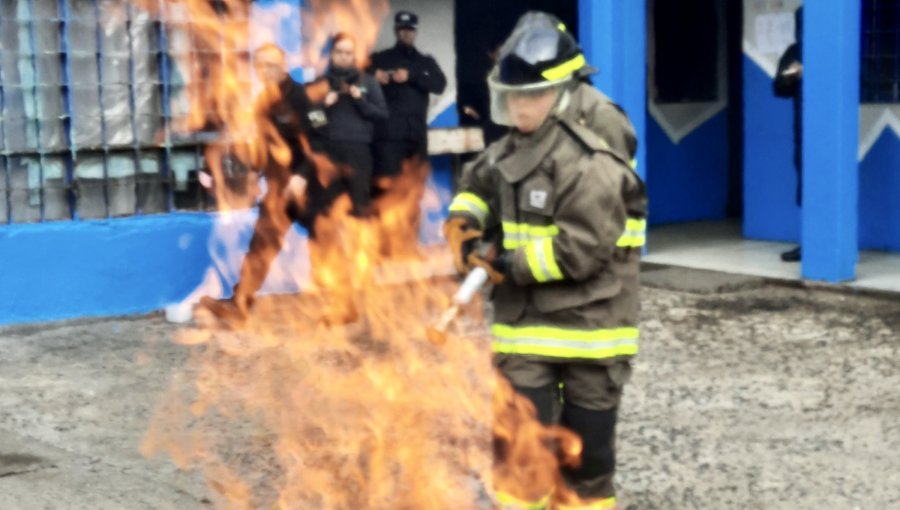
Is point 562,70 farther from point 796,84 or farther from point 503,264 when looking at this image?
point 796,84

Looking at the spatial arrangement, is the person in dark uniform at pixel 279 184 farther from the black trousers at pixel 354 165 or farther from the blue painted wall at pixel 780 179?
the blue painted wall at pixel 780 179

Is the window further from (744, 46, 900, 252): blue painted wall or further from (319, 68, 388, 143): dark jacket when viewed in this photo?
(319, 68, 388, 143): dark jacket

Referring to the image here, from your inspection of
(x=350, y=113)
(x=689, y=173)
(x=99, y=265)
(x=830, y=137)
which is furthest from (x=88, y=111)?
(x=689, y=173)

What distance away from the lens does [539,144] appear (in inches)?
174

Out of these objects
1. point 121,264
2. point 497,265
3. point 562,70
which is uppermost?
point 562,70

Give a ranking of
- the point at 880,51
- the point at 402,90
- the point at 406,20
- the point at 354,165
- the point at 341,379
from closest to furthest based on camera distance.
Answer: the point at 341,379
the point at 354,165
the point at 406,20
the point at 402,90
the point at 880,51

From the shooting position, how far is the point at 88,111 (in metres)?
9.37

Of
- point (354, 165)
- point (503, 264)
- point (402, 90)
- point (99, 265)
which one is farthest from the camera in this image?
point (402, 90)

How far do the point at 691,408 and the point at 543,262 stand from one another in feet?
8.93

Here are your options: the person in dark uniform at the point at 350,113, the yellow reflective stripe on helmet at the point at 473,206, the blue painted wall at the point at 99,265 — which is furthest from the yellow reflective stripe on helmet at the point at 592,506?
the blue painted wall at the point at 99,265

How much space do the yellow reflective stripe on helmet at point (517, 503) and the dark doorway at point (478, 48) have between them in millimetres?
8869

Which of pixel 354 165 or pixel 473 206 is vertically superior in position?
pixel 473 206

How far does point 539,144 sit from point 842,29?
19.3ft

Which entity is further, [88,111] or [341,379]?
[88,111]
